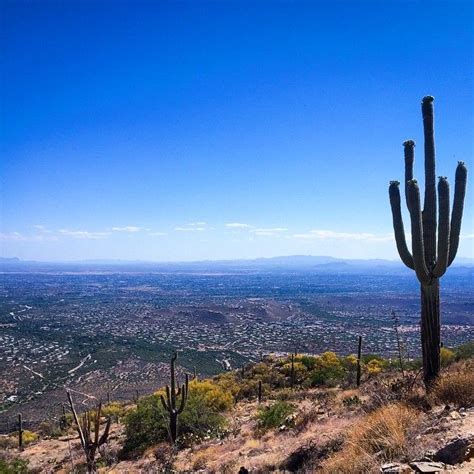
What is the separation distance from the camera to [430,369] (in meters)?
9.55

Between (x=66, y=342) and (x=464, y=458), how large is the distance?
70504 millimetres

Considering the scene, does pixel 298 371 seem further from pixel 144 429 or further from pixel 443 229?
pixel 443 229

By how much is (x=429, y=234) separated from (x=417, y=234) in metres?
0.53

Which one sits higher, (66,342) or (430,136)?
(430,136)

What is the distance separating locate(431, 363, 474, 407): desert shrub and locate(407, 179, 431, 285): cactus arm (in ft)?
7.29

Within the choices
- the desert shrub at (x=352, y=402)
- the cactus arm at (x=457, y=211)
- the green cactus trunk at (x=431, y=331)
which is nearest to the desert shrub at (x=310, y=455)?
the green cactus trunk at (x=431, y=331)

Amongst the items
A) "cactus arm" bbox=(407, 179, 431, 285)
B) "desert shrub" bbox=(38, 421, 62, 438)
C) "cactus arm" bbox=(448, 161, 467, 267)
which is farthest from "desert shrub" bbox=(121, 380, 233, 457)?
"cactus arm" bbox=(448, 161, 467, 267)

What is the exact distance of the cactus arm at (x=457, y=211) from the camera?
1019 centimetres

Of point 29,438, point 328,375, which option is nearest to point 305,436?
point 328,375

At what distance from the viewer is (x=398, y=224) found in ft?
34.8

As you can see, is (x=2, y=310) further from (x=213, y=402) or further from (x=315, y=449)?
(x=315, y=449)

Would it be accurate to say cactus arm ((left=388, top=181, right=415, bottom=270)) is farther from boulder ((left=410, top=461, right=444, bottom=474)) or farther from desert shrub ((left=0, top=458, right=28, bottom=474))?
desert shrub ((left=0, top=458, right=28, bottom=474))

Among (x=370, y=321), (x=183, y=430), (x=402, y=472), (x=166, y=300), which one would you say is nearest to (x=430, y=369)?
(x=402, y=472)

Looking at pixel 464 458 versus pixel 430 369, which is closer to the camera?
pixel 464 458
